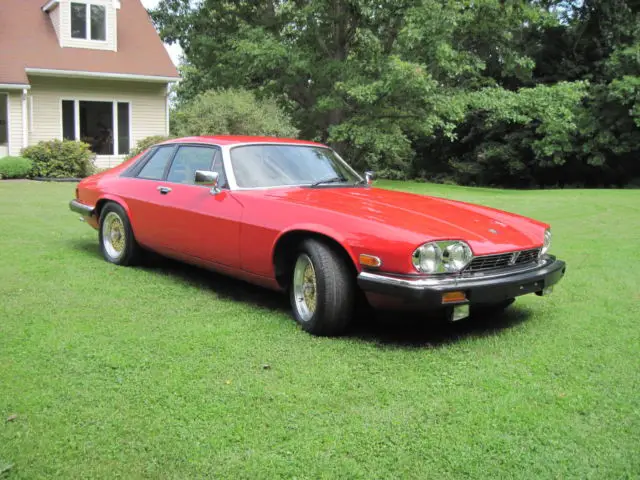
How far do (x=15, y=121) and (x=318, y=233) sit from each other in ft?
57.7

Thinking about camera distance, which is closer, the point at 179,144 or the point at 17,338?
the point at 17,338

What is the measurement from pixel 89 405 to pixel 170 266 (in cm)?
370

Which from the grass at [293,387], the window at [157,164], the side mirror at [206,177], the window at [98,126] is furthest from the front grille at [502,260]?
the window at [98,126]

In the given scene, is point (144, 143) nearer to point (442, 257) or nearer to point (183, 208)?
point (183, 208)

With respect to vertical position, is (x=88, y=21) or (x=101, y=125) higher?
(x=88, y=21)

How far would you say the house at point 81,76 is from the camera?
19812mm

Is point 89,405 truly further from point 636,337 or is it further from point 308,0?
point 308,0

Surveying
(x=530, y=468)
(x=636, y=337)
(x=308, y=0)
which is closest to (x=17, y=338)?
(x=530, y=468)

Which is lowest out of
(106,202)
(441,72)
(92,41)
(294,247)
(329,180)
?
(294,247)

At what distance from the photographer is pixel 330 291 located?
15.1 feet

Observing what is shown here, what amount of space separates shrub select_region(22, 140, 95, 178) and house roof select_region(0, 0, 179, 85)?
1.96 metres

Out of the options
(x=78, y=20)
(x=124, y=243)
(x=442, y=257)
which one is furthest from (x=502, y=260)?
(x=78, y=20)

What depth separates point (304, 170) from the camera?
598 centimetres

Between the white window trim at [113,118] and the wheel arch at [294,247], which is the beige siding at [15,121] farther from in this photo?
the wheel arch at [294,247]
